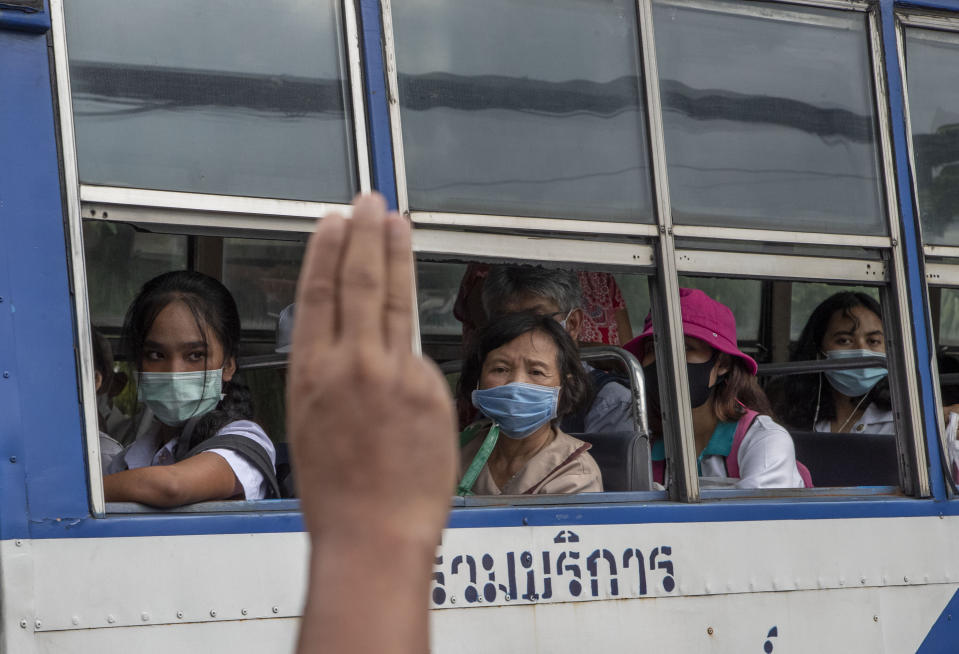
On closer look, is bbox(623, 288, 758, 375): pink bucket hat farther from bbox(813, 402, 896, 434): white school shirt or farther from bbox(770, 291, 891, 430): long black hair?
bbox(770, 291, 891, 430): long black hair

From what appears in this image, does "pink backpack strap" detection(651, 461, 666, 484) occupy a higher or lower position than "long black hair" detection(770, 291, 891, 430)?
lower

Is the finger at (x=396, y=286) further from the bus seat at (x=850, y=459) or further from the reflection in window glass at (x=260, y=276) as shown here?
the reflection in window glass at (x=260, y=276)

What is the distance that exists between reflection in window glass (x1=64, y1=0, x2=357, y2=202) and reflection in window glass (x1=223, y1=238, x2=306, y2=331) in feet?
6.95

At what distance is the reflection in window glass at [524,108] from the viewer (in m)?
2.92

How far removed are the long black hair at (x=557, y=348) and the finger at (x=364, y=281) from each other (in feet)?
8.66

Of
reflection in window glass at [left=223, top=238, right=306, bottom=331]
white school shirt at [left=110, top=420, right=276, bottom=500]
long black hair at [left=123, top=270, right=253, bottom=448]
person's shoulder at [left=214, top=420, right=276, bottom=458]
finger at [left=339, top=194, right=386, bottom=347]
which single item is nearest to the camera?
finger at [left=339, top=194, right=386, bottom=347]

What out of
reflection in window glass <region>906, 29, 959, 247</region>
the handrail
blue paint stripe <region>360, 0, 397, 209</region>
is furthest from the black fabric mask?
blue paint stripe <region>360, 0, 397, 209</region>

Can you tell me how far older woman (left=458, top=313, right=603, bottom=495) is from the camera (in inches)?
127

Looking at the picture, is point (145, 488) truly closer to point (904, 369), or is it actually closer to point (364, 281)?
point (364, 281)

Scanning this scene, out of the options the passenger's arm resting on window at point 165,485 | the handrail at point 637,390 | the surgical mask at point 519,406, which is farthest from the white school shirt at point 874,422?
the passenger's arm resting on window at point 165,485

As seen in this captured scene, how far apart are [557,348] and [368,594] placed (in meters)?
2.65

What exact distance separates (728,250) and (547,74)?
0.67m

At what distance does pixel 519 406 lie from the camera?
3.30 meters

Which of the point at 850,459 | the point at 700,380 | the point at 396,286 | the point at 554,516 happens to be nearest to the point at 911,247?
the point at 700,380
